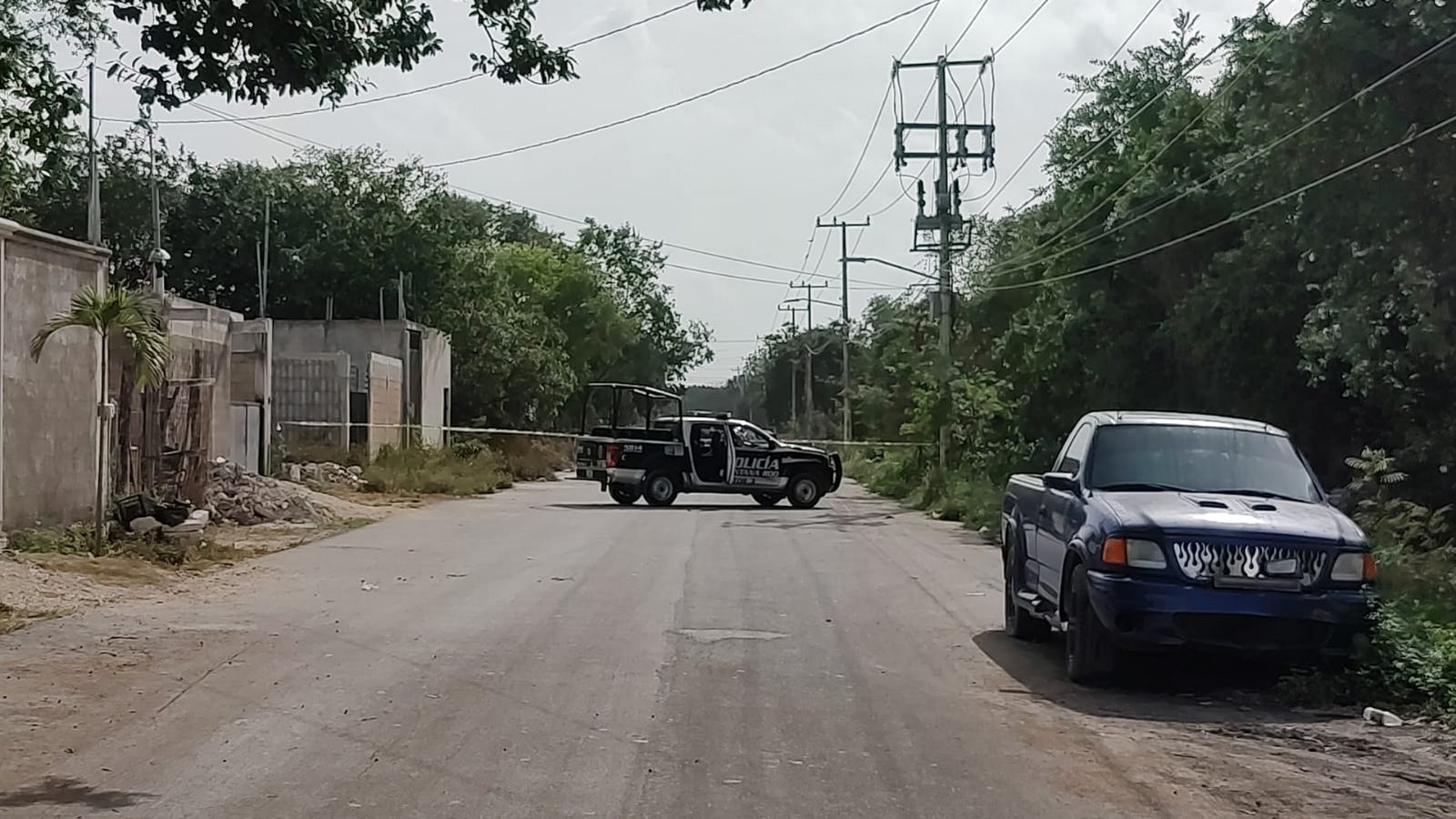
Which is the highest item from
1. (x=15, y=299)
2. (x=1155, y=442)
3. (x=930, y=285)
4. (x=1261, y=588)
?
(x=930, y=285)

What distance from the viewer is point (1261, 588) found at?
33.3ft

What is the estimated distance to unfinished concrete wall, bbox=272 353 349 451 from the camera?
4262 centimetres

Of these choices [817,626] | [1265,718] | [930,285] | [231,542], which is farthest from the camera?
[930,285]

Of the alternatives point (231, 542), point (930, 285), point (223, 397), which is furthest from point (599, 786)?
point (930, 285)

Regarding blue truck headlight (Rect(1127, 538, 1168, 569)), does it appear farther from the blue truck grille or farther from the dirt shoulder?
the dirt shoulder

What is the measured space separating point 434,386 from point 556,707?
145 feet

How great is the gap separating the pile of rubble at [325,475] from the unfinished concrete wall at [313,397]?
11.1ft

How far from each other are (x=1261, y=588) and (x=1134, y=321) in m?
22.7

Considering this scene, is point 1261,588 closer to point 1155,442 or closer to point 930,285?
point 1155,442

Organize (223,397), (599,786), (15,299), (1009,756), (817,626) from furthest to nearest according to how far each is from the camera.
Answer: (223,397), (15,299), (817,626), (1009,756), (599,786)

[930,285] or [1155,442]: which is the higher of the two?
[930,285]

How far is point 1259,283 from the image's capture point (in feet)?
88.2

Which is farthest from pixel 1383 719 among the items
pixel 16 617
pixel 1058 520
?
pixel 16 617

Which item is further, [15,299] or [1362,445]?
[1362,445]
